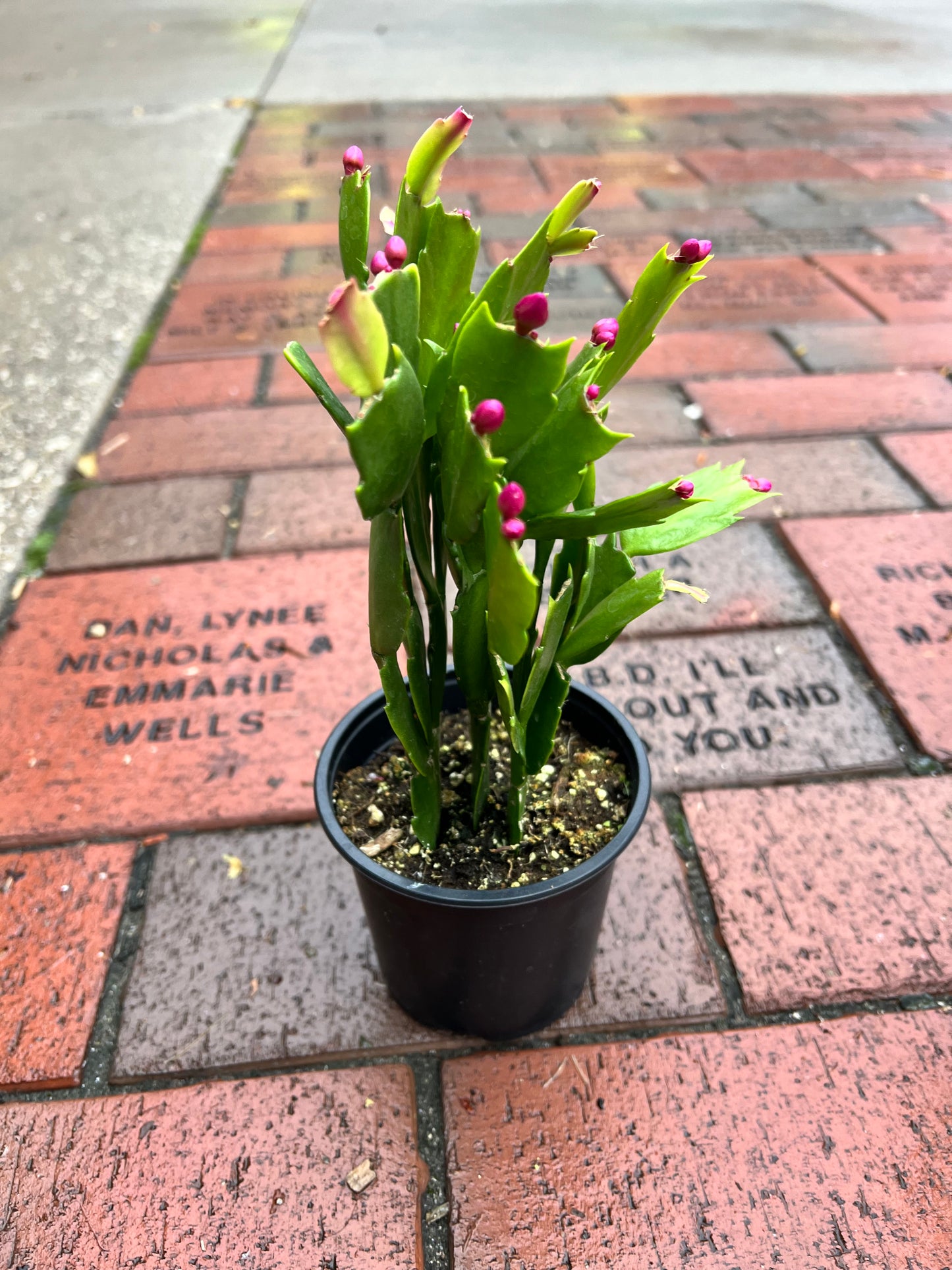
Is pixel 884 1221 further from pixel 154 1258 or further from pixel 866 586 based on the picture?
pixel 866 586

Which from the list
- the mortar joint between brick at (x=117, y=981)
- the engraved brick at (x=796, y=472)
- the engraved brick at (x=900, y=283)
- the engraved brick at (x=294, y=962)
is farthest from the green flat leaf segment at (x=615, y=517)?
the engraved brick at (x=900, y=283)

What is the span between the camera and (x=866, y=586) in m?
1.60

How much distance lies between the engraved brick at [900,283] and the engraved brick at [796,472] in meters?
0.73

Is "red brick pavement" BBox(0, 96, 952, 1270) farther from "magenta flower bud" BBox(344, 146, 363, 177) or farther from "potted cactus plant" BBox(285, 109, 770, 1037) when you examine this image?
"magenta flower bud" BBox(344, 146, 363, 177)

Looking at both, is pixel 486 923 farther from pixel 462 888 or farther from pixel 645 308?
pixel 645 308

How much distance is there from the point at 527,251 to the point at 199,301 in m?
2.13

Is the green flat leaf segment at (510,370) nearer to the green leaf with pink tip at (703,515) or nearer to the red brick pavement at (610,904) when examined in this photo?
the green leaf with pink tip at (703,515)

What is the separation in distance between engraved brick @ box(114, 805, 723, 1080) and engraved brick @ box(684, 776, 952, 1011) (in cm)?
7

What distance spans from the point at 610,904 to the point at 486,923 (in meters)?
0.34

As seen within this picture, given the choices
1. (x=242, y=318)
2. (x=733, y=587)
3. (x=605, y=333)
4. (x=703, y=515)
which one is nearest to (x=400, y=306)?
(x=605, y=333)

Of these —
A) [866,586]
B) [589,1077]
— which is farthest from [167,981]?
[866,586]

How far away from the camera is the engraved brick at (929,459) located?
182cm

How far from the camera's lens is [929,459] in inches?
75.0

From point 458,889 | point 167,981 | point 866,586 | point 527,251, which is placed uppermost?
point 527,251
